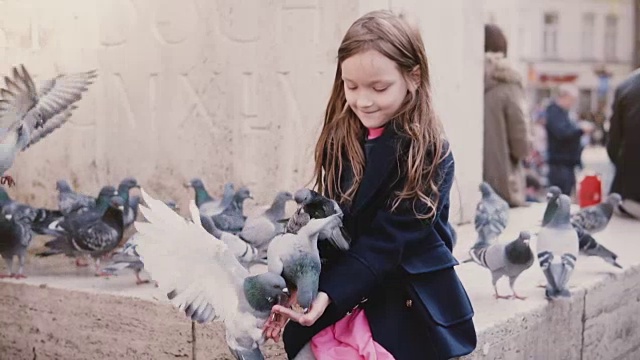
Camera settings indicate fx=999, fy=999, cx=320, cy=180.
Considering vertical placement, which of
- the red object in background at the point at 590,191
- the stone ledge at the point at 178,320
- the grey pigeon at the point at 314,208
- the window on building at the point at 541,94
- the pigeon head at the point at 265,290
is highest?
the grey pigeon at the point at 314,208

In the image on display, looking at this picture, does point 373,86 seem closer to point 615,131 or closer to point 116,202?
point 116,202

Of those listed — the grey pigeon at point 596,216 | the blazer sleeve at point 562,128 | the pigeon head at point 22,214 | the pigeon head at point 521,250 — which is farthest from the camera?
the blazer sleeve at point 562,128

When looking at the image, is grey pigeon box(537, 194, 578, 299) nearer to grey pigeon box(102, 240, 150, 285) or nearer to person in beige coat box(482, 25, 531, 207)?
grey pigeon box(102, 240, 150, 285)

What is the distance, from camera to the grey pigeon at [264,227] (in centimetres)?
438

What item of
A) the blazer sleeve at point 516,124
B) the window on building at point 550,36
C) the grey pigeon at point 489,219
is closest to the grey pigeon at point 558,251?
the grey pigeon at point 489,219

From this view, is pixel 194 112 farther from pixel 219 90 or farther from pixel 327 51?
pixel 327 51

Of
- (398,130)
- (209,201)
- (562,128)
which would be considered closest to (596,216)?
(209,201)

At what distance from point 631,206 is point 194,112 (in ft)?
11.9

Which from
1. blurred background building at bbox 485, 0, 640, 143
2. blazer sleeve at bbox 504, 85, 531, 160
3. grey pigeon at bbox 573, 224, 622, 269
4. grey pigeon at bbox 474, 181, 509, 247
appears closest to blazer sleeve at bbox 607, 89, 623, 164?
blazer sleeve at bbox 504, 85, 531, 160

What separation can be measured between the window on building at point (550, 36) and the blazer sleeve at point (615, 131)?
3588cm

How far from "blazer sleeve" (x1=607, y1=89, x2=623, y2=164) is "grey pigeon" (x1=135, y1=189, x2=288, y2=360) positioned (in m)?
5.76

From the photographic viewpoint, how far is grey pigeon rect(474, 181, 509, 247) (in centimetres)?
523

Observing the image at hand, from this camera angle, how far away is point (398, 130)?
10.4ft

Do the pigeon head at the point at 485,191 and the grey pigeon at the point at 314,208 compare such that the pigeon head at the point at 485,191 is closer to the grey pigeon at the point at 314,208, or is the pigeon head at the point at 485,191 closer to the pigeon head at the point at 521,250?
the pigeon head at the point at 521,250
